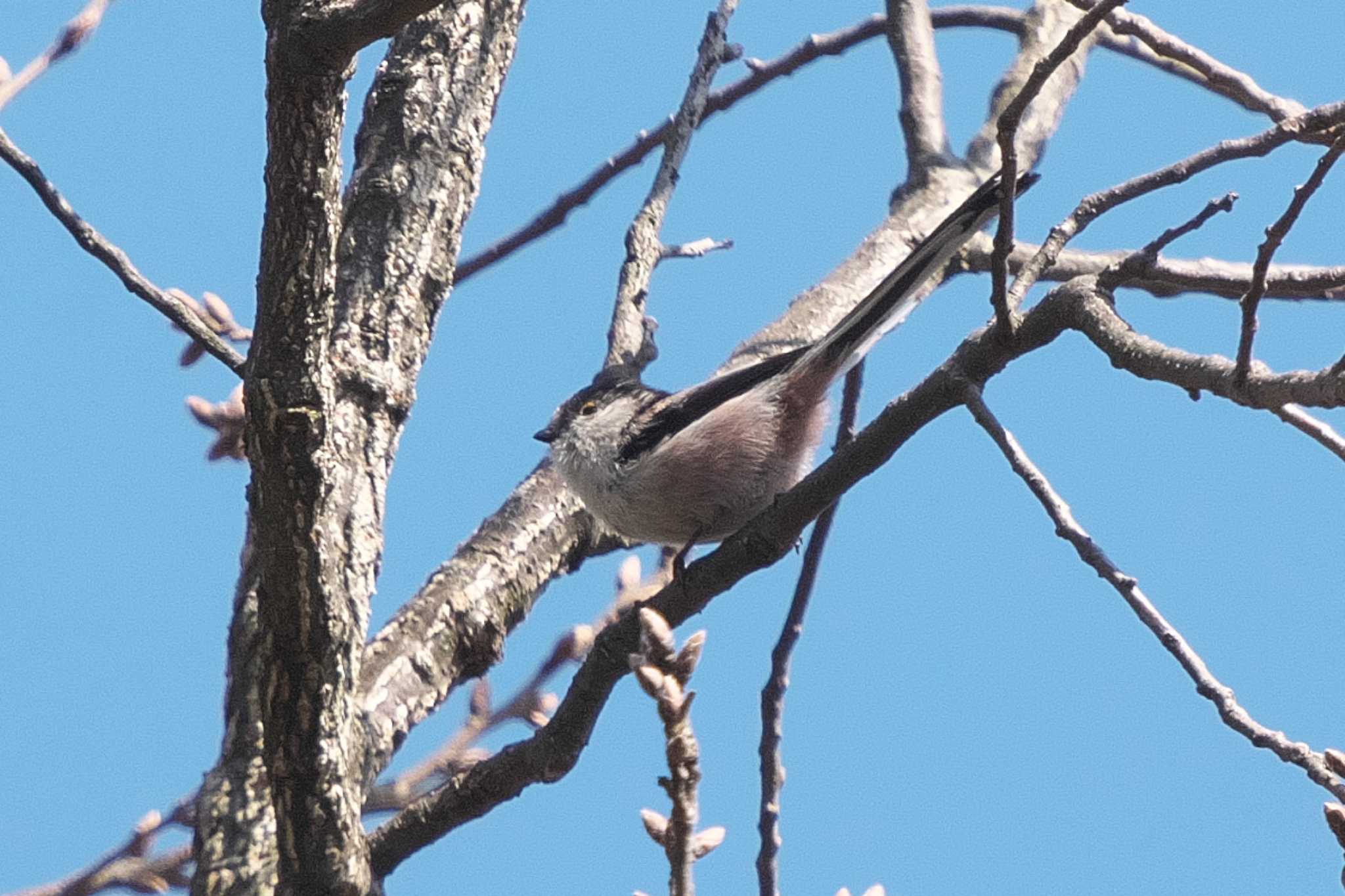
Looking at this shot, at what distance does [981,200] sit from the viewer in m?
2.66

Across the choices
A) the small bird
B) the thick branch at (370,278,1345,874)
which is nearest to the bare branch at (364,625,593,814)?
the small bird

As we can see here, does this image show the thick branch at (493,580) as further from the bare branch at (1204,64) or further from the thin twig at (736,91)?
the bare branch at (1204,64)

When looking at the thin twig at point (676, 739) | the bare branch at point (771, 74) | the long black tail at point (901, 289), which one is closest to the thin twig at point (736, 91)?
the bare branch at point (771, 74)

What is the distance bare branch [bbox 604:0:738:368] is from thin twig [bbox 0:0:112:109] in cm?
140

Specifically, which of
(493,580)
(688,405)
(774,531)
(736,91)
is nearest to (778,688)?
(774,531)

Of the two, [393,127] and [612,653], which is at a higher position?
[393,127]

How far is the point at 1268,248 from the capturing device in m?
1.93

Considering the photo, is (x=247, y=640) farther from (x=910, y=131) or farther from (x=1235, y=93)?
(x=910, y=131)

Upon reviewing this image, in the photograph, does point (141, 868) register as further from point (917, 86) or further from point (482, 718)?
point (917, 86)

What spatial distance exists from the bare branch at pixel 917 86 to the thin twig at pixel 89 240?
2656 millimetres

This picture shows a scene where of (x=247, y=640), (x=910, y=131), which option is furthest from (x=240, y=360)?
(x=910, y=131)

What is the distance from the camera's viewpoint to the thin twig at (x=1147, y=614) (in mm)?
1798

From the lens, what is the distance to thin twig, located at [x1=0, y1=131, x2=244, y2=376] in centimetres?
287

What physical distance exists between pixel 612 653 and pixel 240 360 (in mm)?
1118
